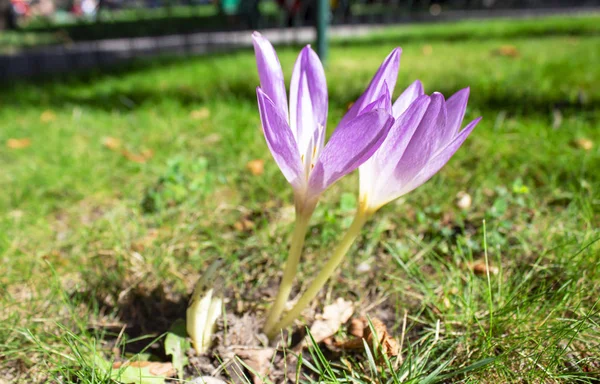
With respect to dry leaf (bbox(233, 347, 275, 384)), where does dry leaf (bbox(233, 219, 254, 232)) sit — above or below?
above

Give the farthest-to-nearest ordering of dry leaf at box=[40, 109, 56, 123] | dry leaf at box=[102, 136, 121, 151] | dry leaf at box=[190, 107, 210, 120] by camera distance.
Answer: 1. dry leaf at box=[40, 109, 56, 123]
2. dry leaf at box=[190, 107, 210, 120]
3. dry leaf at box=[102, 136, 121, 151]

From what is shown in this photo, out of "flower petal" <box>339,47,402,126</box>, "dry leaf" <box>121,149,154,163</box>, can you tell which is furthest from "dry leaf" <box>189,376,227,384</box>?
"dry leaf" <box>121,149,154,163</box>

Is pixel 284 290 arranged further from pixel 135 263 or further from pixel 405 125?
pixel 135 263

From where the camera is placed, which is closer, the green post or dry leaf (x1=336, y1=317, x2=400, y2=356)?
dry leaf (x1=336, y1=317, x2=400, y2=356)

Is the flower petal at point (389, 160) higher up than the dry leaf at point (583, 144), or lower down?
higher up

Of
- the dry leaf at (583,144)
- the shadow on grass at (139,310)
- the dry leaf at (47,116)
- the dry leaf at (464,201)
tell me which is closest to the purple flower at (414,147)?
the shadow on grass at (139,310)

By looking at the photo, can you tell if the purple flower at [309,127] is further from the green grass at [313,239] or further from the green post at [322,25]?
the green post at [322,25]

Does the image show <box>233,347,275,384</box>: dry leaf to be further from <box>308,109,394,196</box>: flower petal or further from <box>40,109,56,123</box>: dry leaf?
<box>40,109,56,123</box>: dry leaf

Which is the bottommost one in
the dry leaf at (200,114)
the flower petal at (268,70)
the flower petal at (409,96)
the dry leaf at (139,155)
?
Result: the dry leaf at (139,155)
